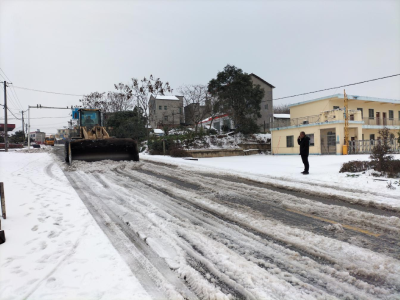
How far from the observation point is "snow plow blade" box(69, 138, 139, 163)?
13.9 meters

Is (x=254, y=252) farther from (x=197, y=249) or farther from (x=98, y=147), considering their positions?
(x=98, y=147)

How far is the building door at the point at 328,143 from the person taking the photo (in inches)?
969

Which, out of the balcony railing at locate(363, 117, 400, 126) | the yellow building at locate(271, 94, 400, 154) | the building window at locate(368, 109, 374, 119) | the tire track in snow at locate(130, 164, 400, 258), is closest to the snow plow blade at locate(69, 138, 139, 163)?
the tire track in snow at locate(130, 164, 400, 258)

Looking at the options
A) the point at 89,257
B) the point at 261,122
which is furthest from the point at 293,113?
the point at 89,257

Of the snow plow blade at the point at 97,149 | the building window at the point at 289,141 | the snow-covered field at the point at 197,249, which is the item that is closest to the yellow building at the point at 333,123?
the building window at the point at 289,141

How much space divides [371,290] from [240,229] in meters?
1.90

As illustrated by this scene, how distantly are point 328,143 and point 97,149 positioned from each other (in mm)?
21312

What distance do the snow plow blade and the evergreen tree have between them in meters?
17.3

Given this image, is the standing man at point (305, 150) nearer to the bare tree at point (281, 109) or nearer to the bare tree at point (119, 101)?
the bare tree at point (119, 101)

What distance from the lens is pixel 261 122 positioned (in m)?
42.8

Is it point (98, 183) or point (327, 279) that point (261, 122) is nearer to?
point (98, 183)

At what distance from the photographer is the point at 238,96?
2900 cm

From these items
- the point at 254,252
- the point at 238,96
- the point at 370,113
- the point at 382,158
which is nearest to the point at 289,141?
the point at 238,96

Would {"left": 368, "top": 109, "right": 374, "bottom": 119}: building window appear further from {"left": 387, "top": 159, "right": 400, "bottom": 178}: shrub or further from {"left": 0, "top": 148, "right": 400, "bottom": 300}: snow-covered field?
{"left": 0, "top": 148, "right": 400, "bottom": 300}: snow-covered field
